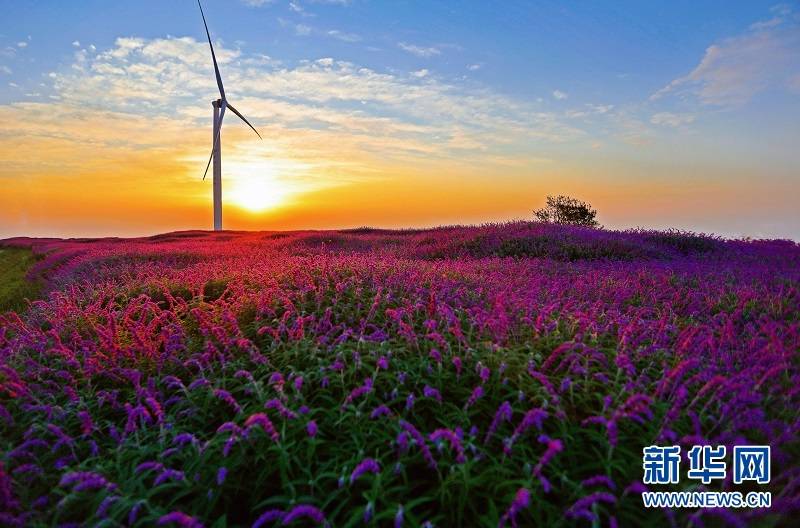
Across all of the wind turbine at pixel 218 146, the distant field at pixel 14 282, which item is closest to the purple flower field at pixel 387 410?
the distant field at pixel 14 282

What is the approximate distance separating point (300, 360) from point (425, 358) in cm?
116

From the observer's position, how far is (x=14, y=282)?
19.0 meters

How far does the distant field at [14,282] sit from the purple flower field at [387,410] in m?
5.33

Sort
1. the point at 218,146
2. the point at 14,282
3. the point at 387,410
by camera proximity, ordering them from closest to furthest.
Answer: the point at 387,410, the point at 14,282, the point at 218,146

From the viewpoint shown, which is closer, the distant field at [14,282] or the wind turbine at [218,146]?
the distant field at [14,282]

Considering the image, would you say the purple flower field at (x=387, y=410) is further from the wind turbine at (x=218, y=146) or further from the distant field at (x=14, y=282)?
the wind turbine at (x=218, y=146)

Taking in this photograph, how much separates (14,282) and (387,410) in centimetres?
2053

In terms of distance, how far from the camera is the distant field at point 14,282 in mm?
13609

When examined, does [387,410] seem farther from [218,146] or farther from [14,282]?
[218,146]

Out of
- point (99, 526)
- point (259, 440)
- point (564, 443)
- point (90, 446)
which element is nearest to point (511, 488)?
point (564, 443)

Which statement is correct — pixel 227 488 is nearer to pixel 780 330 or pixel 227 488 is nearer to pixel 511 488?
pixel 511 488

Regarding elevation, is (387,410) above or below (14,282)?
above

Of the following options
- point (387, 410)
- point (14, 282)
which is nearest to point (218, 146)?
point (14, 282)

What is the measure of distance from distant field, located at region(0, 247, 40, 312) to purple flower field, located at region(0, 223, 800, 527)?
17.5 ft
